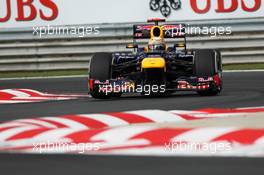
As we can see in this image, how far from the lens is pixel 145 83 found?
43.9 ft

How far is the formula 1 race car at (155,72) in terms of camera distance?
13.2 meters

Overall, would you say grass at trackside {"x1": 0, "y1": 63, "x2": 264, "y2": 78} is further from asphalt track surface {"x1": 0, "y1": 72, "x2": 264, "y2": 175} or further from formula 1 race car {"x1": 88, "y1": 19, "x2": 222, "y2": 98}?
formula 1 race car {"x1": 88, "y1": 19, "x2": 222, "y2": 98}

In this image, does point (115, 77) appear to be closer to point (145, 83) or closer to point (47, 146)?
point (145, 83)

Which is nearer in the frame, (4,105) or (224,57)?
(4,105)

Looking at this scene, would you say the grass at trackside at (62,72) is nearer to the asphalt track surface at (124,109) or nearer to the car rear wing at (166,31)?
the asphalt track surface at (124,109)

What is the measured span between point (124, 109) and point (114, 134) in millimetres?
3803

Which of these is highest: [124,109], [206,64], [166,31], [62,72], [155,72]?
[166,31]

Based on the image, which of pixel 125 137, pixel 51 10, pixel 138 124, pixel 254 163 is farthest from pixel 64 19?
pixel 254 163

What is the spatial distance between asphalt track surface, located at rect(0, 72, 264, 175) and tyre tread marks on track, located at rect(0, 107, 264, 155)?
47cm

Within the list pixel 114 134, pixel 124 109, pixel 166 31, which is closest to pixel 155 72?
pixel 166 31

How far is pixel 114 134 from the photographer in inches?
295

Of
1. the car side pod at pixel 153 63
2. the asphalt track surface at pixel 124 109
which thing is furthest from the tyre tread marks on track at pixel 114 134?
the car side pod at pixel 153 63

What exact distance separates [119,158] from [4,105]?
688cm

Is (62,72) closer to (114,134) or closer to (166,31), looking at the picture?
(166,31)
